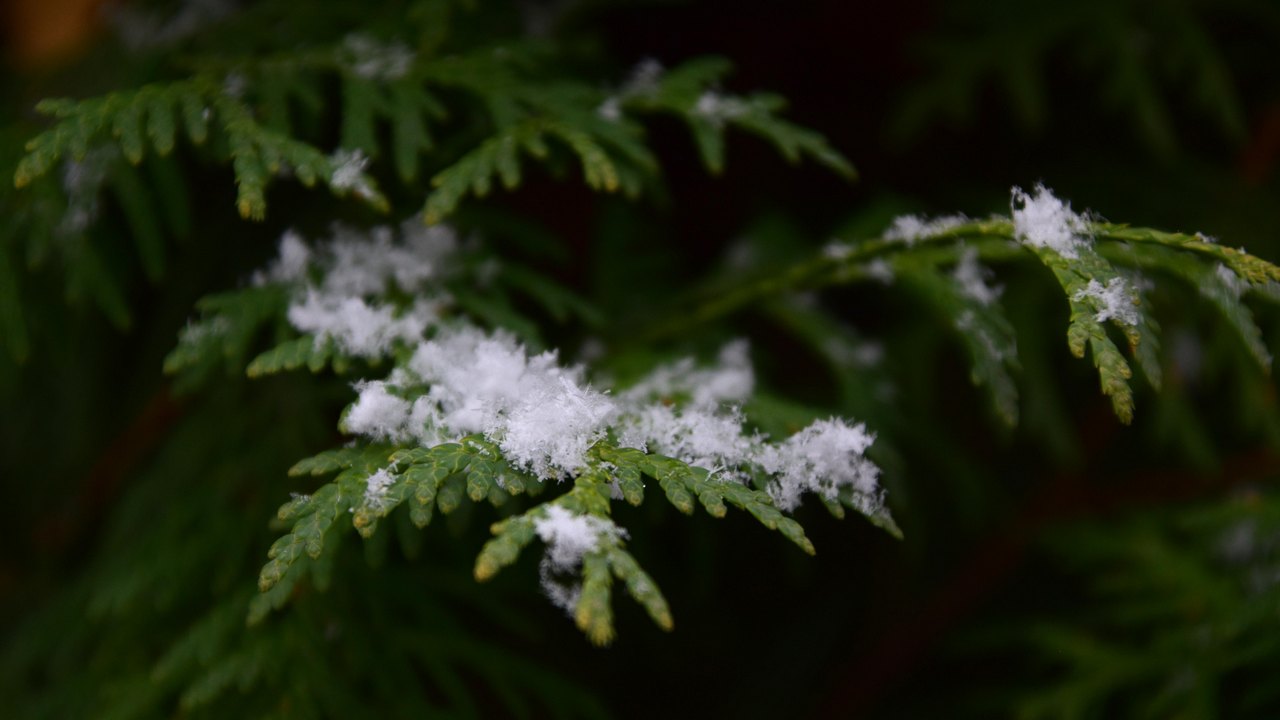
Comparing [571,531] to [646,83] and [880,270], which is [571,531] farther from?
[646,83]

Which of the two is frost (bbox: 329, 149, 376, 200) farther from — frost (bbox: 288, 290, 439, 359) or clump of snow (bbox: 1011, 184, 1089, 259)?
clump of snow (bbox: 1011, 184, 1089, 259)

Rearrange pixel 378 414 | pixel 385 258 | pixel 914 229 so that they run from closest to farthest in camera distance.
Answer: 1. pixel 378 414
2. pixel 914 229
3. pixel 385 258

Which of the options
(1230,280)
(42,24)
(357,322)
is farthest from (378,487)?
(42,24)

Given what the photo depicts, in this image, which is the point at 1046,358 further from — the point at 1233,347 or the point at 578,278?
the point at 578,278

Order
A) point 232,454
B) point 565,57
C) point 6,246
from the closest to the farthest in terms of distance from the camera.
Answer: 1. point 6,246
2. point 232,454
3. point 565,57

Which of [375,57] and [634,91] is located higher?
[634,91]

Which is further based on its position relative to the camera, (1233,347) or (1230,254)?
(1233,347)

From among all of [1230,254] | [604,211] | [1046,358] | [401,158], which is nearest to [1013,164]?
[1046,358]
